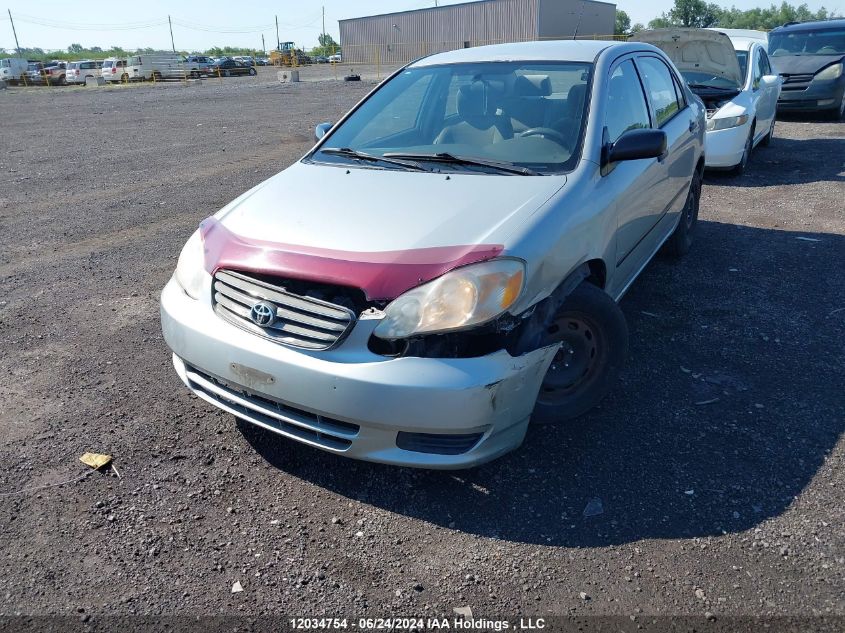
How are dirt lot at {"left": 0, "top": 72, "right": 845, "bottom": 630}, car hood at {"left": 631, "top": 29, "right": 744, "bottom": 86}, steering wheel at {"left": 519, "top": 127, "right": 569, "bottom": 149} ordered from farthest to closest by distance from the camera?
car hood at {"left": 631, "top": 29, "right": 744, "bottom": 86} → steering wheel at {"left": 519, "top": 127, "right": 569, "bottom": 149} → dirt lot at {"left": 0, "top": 72, "right": 845, "bottom": 630}

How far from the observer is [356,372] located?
8.21 feet

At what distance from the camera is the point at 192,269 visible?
316cm

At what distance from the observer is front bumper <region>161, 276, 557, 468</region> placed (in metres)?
2.48

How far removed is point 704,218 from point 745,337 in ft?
10.3

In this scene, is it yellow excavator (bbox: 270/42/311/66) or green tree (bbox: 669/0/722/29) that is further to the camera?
green tree (bbox: 669/0/722/29)

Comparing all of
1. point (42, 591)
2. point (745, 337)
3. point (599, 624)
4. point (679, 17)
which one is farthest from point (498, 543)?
point (679, 17)

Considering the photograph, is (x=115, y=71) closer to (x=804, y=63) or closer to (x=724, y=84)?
(x=804, y=63)

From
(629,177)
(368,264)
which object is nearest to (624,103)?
(629,177)

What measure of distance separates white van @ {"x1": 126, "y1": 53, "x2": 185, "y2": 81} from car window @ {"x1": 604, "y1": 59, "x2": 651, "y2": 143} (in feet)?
143

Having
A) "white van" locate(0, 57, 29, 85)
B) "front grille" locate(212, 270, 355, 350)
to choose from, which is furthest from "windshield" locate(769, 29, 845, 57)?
"white van" locate(0, 57, 29, 85)

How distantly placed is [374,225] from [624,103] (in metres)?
2.02

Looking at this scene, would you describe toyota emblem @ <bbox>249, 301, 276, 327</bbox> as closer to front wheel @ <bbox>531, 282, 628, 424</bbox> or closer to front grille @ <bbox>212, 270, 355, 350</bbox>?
front grille @ <bbox>212, 270, 355, 350</bbox>

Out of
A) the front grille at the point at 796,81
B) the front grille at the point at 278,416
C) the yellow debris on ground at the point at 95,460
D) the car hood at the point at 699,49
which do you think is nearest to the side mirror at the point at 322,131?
the front grille at the point at 278,416

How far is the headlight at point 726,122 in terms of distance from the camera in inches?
317
